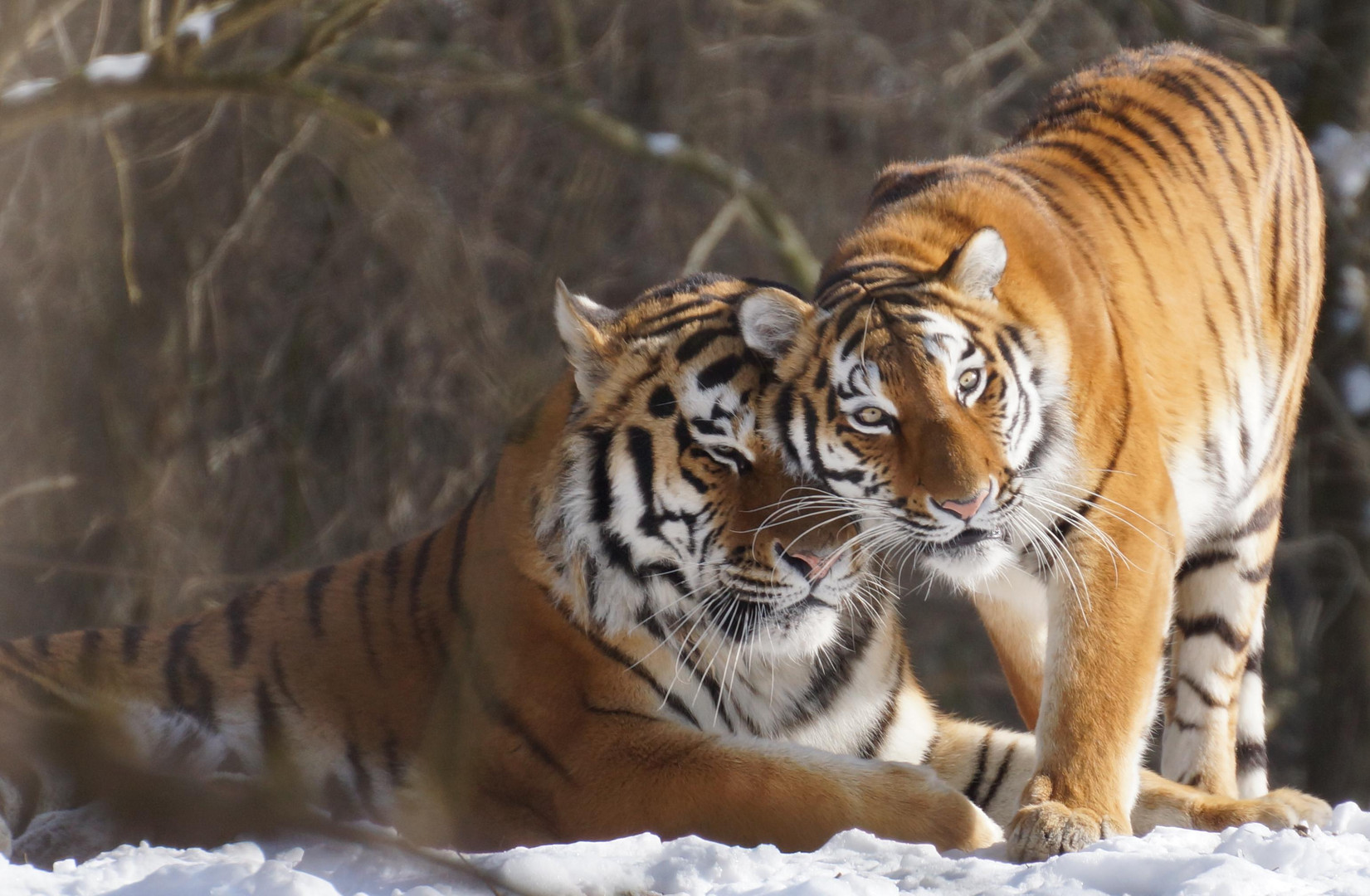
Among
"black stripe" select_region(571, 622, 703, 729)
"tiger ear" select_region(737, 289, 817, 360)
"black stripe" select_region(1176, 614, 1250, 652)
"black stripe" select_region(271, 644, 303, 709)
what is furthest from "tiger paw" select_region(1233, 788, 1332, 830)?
"black stripe" select_region(271, 644, 303, 709)

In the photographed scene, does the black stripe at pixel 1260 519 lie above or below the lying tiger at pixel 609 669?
below

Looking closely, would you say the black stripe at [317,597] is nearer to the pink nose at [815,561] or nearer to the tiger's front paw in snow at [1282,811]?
the pink nose at [815,561]

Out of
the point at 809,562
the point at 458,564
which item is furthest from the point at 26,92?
the point at 809,562

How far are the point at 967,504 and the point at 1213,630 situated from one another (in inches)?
40.2

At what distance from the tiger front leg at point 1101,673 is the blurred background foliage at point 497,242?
12.3 ft

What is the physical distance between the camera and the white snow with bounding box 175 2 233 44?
11.6ft

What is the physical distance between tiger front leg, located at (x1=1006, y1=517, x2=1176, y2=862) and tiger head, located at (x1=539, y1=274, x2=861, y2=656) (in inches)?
14.0

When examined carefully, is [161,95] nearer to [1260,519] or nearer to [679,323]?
[679,323]

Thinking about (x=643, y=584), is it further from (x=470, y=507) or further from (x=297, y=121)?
Answer: (x=297, y=121)

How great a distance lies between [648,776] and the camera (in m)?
2.19

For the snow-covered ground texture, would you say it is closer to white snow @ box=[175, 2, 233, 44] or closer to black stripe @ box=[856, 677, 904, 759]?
black stripe @ box=[856, 677, 904, 759]

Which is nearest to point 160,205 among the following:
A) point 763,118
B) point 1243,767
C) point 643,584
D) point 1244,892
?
point 763,118

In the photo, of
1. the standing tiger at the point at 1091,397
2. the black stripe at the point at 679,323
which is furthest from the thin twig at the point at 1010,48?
the black stripe at the point at 679,323

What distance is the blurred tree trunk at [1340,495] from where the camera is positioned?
6.46m
